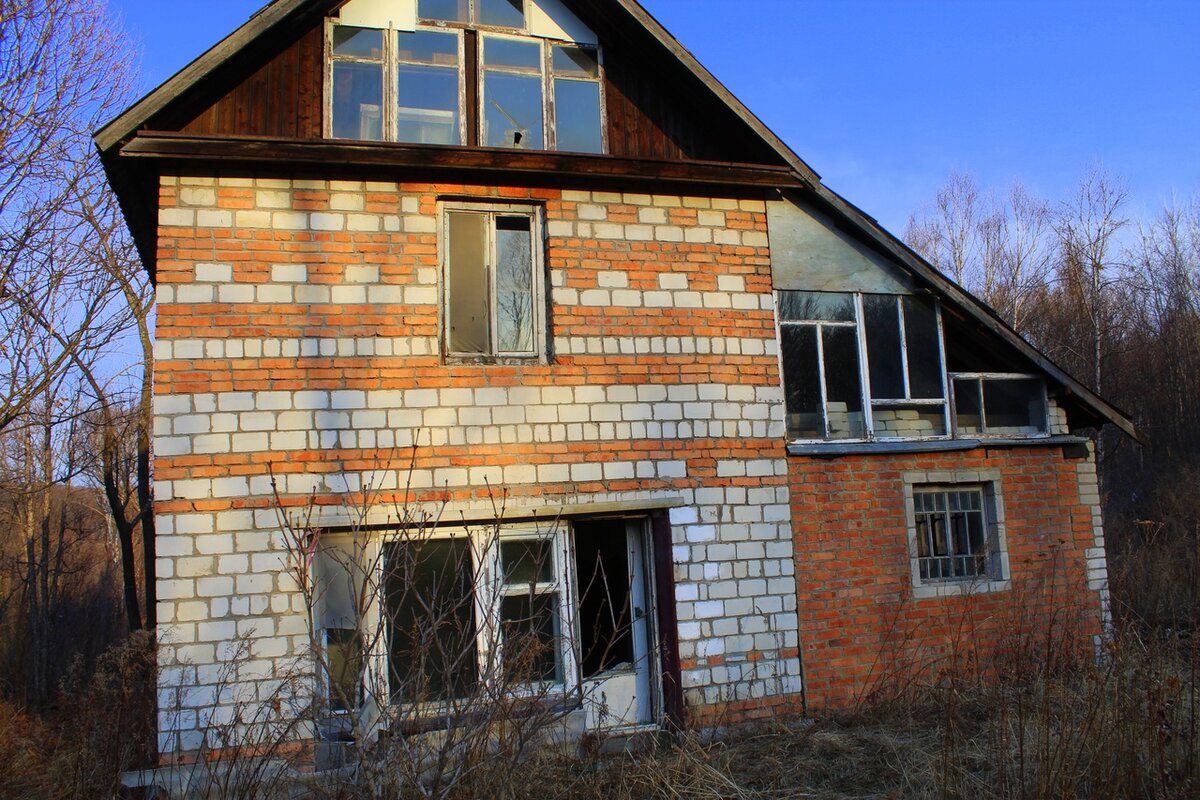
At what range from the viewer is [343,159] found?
25.7 ft

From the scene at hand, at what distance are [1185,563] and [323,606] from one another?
42.2ft

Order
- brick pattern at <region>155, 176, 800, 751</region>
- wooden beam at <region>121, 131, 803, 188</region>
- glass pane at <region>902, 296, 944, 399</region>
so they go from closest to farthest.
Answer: brick pattern at <region>155, 176, 800, 751</region>
wooden beam at <region>121, 131, 803, 188</region>
glass pane at <region>902, 296, 944, 399</region>

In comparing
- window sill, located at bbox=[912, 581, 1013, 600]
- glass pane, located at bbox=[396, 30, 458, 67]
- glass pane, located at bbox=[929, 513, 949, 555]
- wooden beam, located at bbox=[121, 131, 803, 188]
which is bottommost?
window sill, located at bbox=[912, 581, 1013, 600]

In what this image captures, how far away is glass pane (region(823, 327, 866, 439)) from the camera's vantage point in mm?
9320

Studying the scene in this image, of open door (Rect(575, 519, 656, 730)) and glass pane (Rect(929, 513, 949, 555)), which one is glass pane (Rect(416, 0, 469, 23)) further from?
glass pane (Rect(929, 513, 949, 555))

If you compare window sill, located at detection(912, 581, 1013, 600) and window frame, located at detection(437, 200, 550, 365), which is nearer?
window frame, located at detection(437, 200, 550, 365)

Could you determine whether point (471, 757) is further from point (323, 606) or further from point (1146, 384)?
point (1146, 384)

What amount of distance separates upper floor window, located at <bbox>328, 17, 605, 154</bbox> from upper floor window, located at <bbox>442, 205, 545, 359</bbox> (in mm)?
755

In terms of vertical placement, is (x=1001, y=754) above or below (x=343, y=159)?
below

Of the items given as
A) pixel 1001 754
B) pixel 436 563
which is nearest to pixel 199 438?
pixel 436 563

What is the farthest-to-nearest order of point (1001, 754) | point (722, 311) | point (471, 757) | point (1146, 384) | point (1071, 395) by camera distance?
point (1146, 384)
point (1071, 395)
point (722, 311)
point (1001, 754)
point (471, 757)

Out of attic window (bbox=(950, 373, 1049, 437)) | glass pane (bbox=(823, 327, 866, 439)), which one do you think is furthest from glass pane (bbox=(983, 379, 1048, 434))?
glass pane (bbox=(823, 327, 866, 439))

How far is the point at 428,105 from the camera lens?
852cm

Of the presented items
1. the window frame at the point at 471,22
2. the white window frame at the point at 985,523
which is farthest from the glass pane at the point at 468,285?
the white window frame at the point at 985,523
